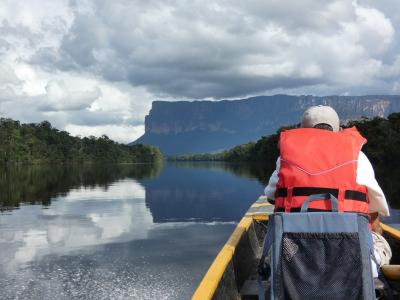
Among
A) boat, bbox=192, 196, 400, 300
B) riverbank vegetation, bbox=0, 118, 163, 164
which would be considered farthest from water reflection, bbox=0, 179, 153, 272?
riverbank vegetation, bbox=0, 118, 163, 164

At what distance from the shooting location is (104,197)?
35.6 meters

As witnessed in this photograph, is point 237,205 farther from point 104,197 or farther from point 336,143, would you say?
point 336,143

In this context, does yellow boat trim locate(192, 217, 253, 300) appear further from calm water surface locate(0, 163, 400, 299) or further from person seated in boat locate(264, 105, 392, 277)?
calm water surface locate(0, 163, 400, 299)

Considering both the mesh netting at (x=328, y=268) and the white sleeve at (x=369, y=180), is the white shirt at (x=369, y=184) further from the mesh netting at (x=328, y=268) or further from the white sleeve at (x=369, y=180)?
the mesh netting at (x=328, y=268)

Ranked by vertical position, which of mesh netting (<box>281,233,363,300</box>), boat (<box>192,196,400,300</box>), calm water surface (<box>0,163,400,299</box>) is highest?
mesh netting (<box>281,233,363,300</box>)

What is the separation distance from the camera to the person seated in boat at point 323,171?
3.79 meters

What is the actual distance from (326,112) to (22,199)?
3288 centimetres

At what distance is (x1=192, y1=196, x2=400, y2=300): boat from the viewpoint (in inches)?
186

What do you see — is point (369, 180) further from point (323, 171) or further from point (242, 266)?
point (242, 266)

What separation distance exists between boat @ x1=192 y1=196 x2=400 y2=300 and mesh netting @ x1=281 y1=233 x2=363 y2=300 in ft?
3.40

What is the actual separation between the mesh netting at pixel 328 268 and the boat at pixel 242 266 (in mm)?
1035

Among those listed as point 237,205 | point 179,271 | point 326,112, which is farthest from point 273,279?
point 237,205

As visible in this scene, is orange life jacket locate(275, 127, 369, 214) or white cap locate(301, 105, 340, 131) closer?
orange life jacket locate(275, 127, 369, 214)

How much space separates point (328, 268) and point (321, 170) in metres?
0.79
